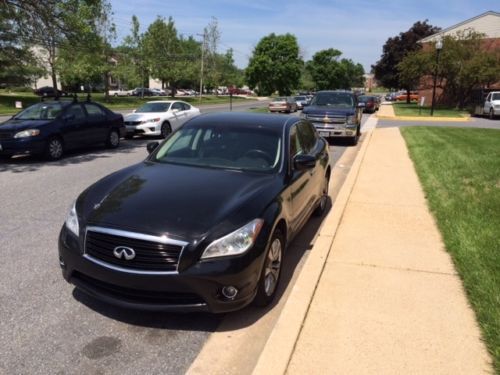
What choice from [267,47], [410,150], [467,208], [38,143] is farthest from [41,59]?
[267,47]

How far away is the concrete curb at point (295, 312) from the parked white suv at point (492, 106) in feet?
89.6

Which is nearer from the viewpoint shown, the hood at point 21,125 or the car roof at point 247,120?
the car roof at point 247,120

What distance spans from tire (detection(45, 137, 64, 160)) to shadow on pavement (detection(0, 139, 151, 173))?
0.14 m

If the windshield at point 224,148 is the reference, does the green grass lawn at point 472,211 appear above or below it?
below

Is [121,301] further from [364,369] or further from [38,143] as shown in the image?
[38,143]

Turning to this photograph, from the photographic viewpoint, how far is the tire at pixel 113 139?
13.6 metres

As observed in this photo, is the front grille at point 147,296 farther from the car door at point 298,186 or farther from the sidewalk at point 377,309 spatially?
the car door at point 298,186

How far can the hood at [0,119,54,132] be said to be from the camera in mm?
10836

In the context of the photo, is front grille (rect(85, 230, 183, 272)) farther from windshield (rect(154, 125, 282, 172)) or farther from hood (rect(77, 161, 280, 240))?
windshield (rect(154, 125, 282, 172))

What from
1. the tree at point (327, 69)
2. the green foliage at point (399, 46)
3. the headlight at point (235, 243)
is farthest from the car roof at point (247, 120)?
the tree at point (327, 69)

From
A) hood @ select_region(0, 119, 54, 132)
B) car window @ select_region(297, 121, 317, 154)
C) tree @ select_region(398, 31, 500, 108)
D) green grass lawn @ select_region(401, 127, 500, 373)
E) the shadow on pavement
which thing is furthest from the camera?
tree @ select_region(398, 31, 500, 108)

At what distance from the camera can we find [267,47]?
7750 centimetres

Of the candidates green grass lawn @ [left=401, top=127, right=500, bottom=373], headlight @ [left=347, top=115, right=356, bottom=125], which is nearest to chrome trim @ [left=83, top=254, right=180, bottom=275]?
green grass lawn @ [left=401, top=127, right=500, bottom=373]

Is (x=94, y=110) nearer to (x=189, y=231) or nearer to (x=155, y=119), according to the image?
(x=155, y=119)
